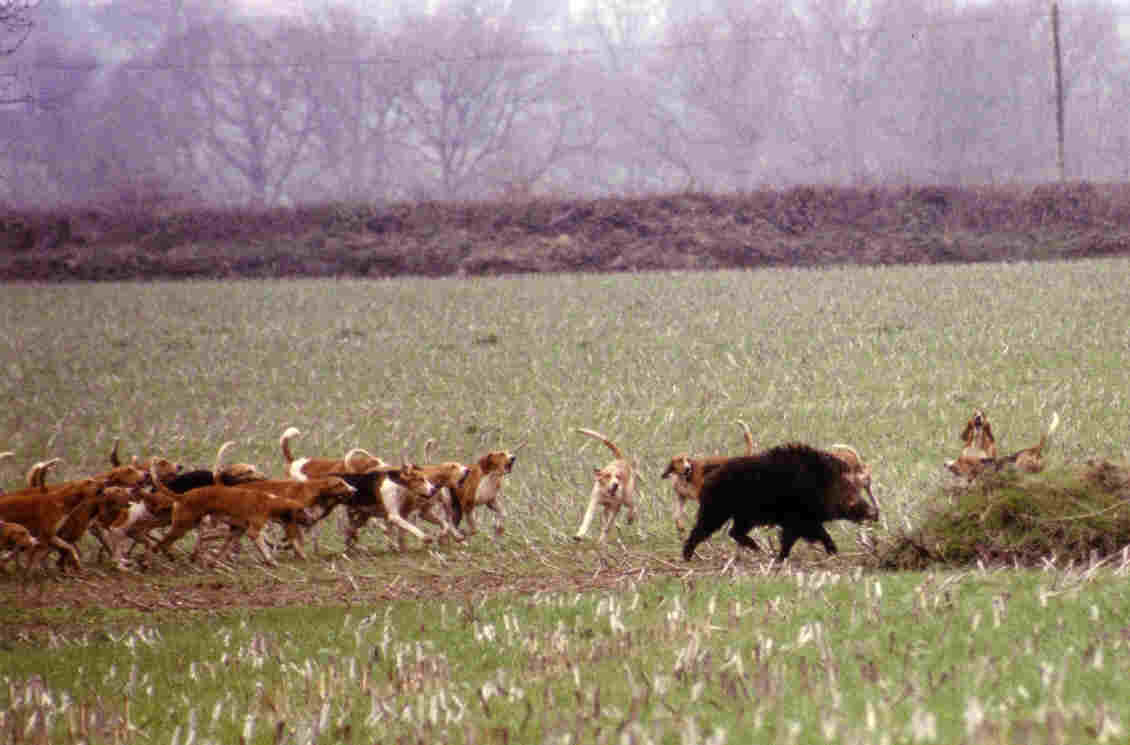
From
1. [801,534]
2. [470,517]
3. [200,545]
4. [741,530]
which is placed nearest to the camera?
[801,534]

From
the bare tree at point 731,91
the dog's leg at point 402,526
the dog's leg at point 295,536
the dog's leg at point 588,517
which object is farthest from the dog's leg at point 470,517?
the bare tree at point 731,91

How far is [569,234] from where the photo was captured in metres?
48.6

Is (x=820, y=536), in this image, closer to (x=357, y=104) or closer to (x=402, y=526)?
(x=402, y=526)

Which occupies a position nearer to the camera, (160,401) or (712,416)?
(712,416)

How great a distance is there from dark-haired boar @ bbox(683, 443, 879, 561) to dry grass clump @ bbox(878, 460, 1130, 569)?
27.1 inches

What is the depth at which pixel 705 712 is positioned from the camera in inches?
A: 218

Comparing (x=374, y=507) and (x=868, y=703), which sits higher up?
(x=868, y=703)

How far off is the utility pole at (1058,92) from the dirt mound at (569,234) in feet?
7.88

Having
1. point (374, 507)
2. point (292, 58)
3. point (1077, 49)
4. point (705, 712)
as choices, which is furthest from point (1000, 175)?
point (705, 712)

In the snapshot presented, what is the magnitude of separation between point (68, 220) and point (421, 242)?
10331 mm

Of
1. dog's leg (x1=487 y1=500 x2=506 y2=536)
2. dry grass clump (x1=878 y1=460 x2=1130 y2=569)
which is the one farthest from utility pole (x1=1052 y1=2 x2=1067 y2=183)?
dry grass clump (x1=878 y1=460 x2=1130 y2=569)

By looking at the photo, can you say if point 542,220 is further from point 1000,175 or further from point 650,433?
point 650,433

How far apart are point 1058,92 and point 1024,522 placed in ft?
129

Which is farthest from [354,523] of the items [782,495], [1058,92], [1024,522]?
[1058,92]
